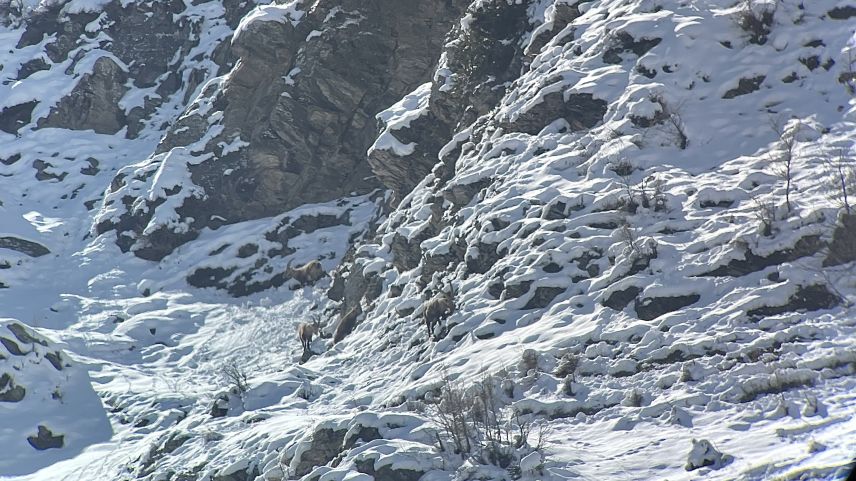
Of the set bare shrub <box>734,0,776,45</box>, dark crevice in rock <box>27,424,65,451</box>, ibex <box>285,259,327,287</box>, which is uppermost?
bare shrub <box>734,0,776,45</box>

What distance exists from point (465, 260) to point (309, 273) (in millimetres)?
→ 9964

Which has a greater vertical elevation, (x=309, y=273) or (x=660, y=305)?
(x=660, y=305)

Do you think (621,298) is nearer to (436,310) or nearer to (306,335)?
(436,310)

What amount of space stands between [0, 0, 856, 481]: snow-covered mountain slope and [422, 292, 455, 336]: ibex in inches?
4.1

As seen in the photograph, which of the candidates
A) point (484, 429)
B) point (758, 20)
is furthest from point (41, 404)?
point (758, 20)

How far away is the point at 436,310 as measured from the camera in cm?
1612

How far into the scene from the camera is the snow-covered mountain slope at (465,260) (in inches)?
401

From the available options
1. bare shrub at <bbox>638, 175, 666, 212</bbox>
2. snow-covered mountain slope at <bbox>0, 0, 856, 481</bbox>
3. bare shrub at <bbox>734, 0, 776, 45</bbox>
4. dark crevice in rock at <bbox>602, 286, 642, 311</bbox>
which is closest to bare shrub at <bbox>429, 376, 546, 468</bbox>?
snow-covered mountain slope at <bbox>0, 0, 856, 481</bbox>

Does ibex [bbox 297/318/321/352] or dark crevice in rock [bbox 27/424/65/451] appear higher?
ibex [bbox 297/318/321/352]

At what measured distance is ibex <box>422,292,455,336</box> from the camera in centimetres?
1603

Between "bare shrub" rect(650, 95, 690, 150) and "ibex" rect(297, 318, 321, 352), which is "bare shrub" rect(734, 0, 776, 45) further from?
"ibex" rect(297, 318, 321, 352)

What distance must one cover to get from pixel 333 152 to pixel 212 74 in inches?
466

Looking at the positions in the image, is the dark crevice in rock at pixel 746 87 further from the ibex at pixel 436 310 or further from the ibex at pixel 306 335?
the ibex at pixel 306 335

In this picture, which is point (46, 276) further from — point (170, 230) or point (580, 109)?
point (580, 109)
